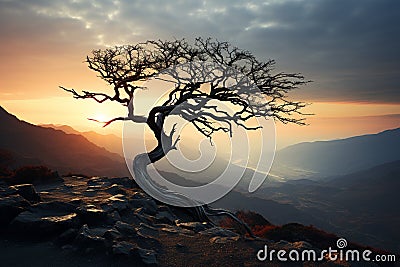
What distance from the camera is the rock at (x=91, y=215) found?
12.8 metres

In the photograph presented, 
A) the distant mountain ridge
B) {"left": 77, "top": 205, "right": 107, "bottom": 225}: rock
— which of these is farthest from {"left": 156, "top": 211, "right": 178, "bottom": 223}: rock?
the distant mountain ridge

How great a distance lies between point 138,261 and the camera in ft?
33.7

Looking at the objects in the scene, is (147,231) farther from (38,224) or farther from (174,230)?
(38,224)

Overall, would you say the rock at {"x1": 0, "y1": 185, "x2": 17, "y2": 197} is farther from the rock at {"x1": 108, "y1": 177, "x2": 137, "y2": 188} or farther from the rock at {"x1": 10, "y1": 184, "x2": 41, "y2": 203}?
the rock at {"x1": 108, "y1": 177, "x2": 137, "y2": 188}

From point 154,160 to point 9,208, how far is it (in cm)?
1116

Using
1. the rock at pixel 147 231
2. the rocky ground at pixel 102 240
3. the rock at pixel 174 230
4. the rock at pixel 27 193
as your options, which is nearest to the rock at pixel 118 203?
the rocky ground at pixel 102 240

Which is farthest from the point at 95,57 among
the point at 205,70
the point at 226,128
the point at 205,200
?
the point at 205,200

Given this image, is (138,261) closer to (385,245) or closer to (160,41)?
(160,41)

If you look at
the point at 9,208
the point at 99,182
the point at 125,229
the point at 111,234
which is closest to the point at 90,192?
the point at 99,182

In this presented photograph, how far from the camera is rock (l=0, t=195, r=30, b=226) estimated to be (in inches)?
459

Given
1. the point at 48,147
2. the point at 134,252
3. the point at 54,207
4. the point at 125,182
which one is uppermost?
the point at 48,147

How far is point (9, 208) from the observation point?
11.8 meters

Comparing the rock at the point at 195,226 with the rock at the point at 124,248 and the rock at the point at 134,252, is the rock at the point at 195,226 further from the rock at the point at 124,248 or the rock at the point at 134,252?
the rock at the point at 124,248

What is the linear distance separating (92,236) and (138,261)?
7.37ft
